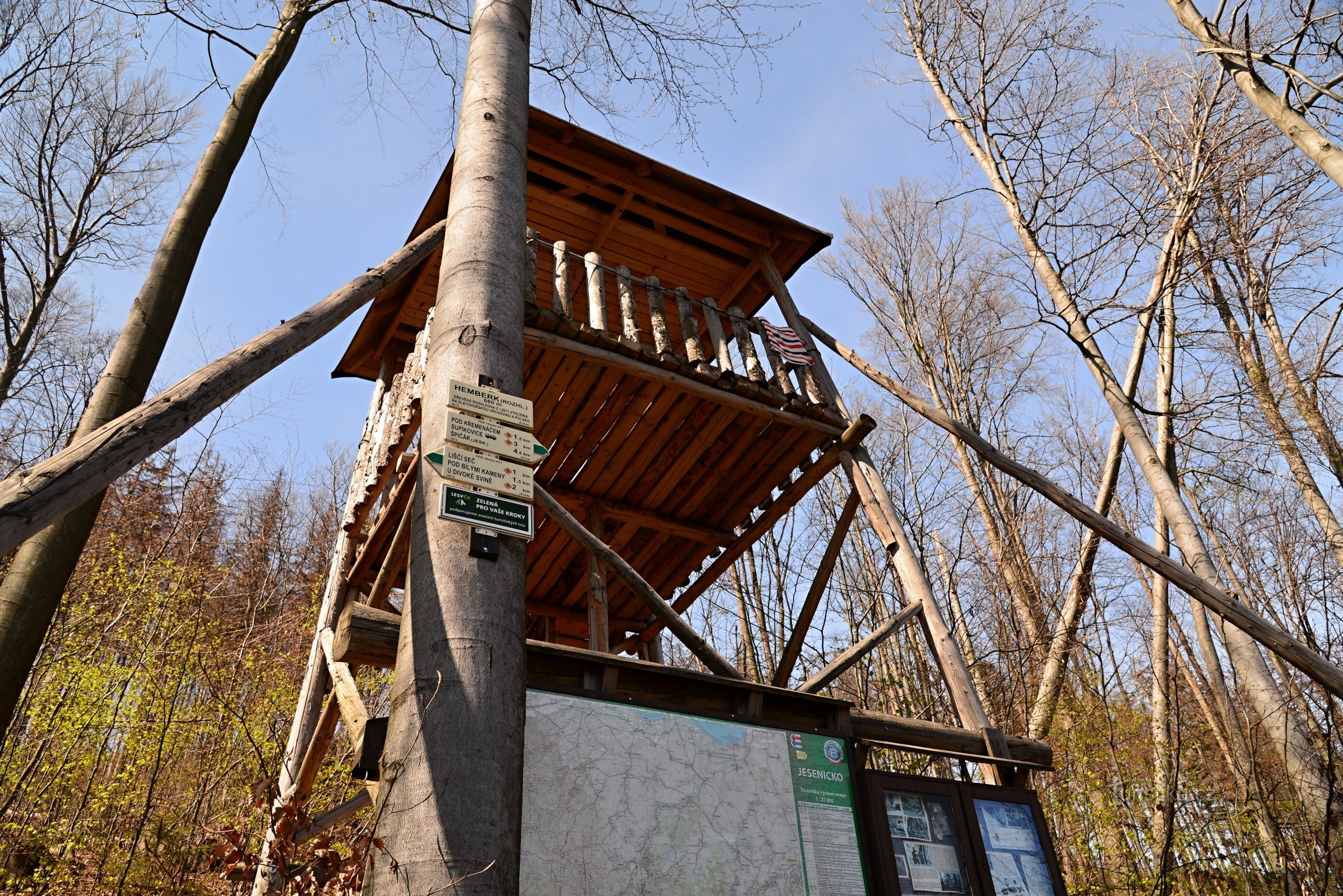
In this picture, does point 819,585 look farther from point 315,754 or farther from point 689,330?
point 315,754

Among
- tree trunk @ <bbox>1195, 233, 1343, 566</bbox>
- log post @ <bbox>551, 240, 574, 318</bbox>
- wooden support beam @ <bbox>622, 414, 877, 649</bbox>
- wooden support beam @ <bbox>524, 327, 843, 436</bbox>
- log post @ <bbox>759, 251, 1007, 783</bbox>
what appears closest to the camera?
log post @ <bbox>759, 251, 1007, 783</bbox>

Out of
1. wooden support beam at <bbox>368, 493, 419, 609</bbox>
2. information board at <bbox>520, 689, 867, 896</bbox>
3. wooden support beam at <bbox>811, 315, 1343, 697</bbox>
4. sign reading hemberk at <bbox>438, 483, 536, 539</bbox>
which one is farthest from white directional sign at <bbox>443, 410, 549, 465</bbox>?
wooden support beam at <bbox>811, 315, 1343, 697</bbox>

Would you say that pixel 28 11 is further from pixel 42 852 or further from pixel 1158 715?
pixel 1158 715

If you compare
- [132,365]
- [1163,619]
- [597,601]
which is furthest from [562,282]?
→ [1163,619]

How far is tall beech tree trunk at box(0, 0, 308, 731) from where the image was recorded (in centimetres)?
314

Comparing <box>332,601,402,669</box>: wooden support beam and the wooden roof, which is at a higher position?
the wooden roof

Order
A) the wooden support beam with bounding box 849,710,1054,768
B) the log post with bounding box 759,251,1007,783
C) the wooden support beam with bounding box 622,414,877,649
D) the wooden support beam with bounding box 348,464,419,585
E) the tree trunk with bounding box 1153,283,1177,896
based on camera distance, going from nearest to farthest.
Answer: the wooden support beam with bounding box 849,710,1054,768
the log post with bounding box 759,251,1007,783
the wooden support beam with bounding box 348,464,419,585
the wooden support beam with bounding box 622,414,877,649
the tree trunk with bounding box 1153,283,1177,896

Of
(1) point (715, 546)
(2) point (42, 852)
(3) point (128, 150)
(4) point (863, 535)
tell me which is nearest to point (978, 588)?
(4) point (863, 535)

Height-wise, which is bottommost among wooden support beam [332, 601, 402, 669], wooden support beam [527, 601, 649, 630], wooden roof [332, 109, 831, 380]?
wooden support beam [332, 601, 402, 669]

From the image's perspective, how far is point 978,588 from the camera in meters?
13.4

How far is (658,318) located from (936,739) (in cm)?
342

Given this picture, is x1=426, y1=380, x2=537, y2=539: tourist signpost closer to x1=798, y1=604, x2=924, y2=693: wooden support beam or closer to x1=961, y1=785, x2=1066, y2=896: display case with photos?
x1=798, y1=604, x2=924, y2=693: wooden support beam

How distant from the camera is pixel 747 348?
21.5 feet

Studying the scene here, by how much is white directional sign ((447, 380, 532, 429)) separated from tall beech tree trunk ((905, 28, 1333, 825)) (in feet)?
18.2
